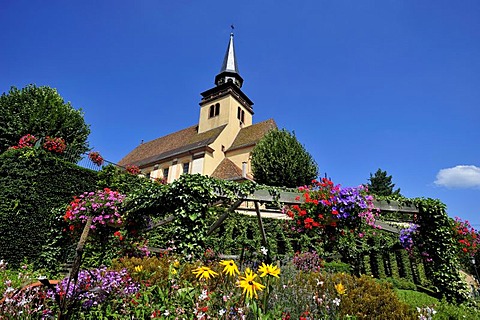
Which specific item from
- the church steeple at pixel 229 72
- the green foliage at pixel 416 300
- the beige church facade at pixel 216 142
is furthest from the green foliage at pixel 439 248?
the church steeple at pixel 229 72

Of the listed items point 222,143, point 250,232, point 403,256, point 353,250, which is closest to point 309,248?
point 353,250

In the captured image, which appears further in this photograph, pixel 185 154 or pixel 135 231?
pixel 185 154

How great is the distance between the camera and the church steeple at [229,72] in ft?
106

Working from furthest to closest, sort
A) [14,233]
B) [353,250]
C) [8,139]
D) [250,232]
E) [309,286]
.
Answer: [8,139] → [250,232] → [353,250] → [14,233] → [309,286]

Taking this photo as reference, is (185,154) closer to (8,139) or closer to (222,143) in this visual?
(222,143)

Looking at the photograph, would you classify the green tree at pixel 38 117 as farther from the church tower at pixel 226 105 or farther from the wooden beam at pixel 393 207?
the wooden beam at pixel 393 207

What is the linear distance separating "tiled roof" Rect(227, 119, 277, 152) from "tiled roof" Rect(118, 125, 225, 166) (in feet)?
6.55

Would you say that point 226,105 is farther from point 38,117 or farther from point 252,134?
point 38,117

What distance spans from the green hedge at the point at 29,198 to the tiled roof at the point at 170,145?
14.2 meters

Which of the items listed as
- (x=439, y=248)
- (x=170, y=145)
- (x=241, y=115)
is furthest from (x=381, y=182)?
(x=439, y=248)

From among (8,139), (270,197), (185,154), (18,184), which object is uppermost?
(185,154)

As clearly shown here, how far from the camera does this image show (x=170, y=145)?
2983 centimetres

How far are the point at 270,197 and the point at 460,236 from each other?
14.9 feet

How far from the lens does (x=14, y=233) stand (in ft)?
28.3
